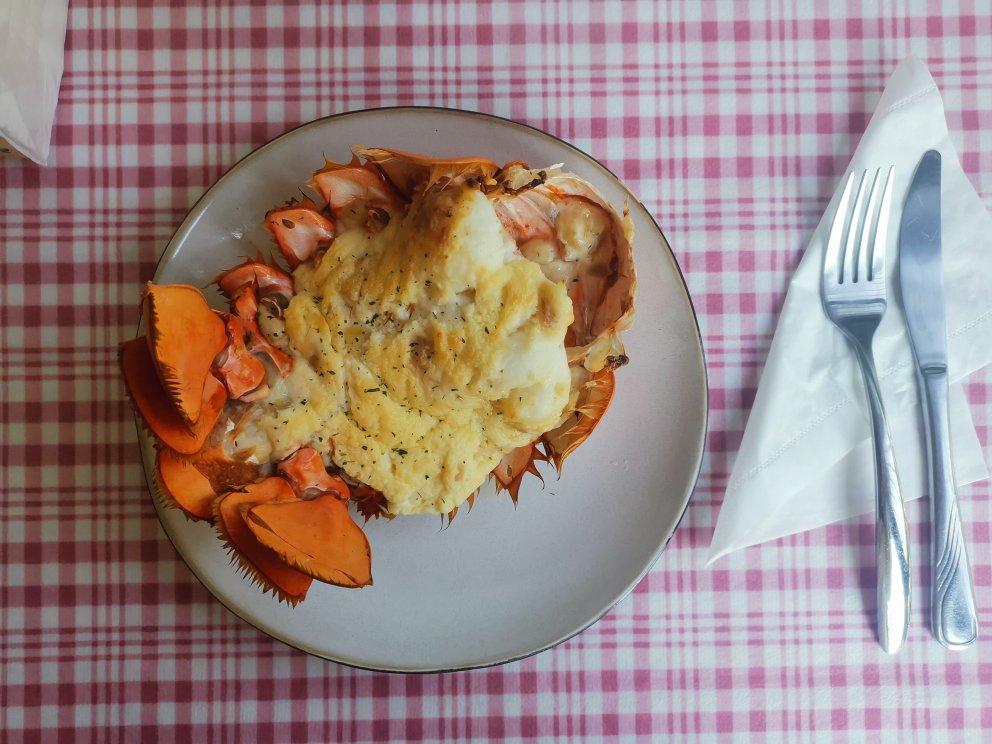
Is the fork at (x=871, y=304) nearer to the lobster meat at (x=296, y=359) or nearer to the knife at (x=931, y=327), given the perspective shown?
the knife at (x=931, y=327)

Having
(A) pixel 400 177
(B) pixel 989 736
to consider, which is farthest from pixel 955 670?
(A) pixel 400 177

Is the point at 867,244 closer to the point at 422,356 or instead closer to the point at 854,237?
the point at 854,237

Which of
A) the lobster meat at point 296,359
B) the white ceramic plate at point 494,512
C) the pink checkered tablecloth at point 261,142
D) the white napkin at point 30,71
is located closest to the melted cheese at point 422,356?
the lobster meat at point 296,359

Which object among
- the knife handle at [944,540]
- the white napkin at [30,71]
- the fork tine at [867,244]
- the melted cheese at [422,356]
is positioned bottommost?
the knife handle at [944,540]

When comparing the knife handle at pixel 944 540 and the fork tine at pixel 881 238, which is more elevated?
the fork tine at pixel 881 238

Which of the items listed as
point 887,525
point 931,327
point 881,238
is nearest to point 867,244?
point 881,238

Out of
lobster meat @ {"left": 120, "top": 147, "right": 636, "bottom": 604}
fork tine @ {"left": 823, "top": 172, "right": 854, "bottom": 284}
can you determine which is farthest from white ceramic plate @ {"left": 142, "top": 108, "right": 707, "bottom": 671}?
fork tine @ {"left": 823, "top": 172, "right": 854, "bottom": 284}

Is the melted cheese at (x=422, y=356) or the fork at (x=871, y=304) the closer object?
the melted cheese at (x=422, y=356)
